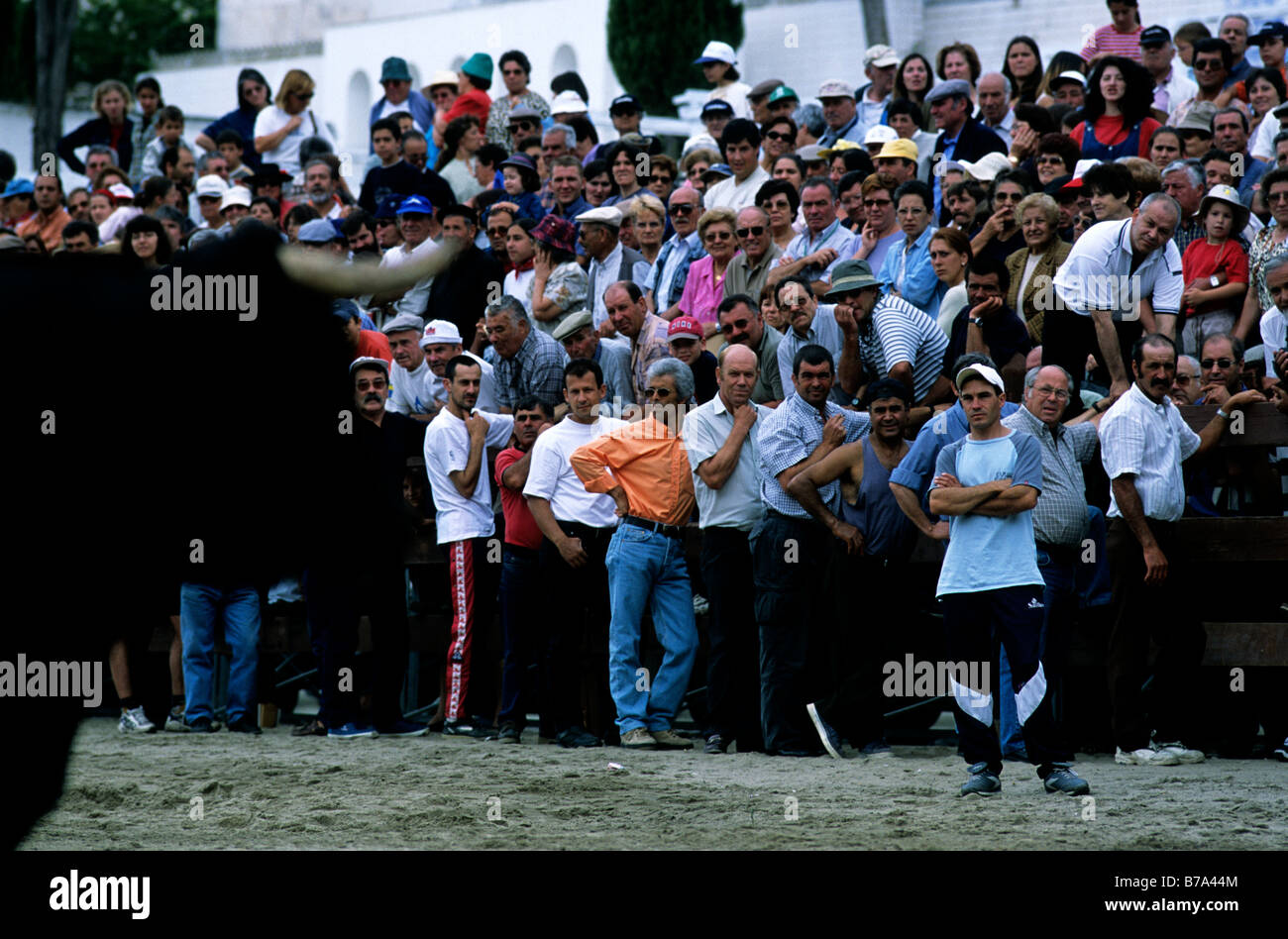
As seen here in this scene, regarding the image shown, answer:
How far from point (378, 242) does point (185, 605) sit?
3961mm

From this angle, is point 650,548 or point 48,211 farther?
point 48,211

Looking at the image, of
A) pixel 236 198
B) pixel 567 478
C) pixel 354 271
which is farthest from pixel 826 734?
pixel 236 198

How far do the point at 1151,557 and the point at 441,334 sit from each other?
5.13 m

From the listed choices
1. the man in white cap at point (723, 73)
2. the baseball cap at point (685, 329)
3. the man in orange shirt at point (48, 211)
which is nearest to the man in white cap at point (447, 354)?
the baseball cap at point (685, 329)

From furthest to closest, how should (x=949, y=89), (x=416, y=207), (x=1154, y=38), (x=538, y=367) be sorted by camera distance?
(x=1154, y=38), (x=416, y=207), (x=949, y=89), (x=538, y=367)

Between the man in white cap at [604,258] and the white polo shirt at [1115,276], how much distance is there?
12.1ft

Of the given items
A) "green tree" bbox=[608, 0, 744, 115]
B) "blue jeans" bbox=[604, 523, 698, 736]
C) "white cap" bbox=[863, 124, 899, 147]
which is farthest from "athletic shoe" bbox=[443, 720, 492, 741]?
"green tree" bbox=[608, 0, 744, 115]

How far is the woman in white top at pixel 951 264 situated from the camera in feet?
35.2

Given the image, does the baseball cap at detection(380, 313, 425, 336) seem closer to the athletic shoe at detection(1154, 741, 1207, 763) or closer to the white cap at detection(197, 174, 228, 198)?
the white cap at detection(197, 174, 228, 198)

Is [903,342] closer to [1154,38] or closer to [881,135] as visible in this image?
[881,135]

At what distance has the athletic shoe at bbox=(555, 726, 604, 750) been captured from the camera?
35.5 feet

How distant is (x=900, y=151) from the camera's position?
1259 cm

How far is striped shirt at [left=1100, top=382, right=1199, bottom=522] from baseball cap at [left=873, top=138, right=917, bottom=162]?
373cm
